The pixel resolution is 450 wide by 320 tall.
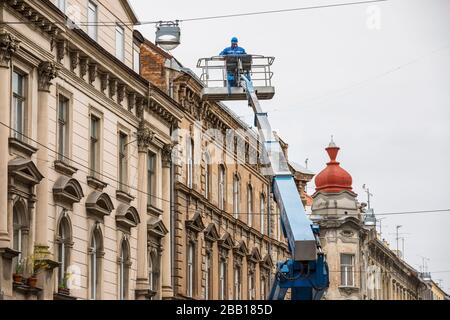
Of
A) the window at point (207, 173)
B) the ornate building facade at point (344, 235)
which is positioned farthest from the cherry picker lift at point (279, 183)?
the ornate building facade at point (344, 235)

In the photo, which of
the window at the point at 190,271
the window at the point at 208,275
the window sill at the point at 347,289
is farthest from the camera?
the window sill at the point at 347,289

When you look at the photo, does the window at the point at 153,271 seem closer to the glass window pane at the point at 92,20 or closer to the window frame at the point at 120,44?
the window frame at the point at 120,44

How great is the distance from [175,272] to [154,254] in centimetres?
231

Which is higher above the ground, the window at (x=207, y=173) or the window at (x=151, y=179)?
the window at (x=207, y=173)

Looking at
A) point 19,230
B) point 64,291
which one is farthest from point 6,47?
point 64,291

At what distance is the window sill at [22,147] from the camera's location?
101 ft

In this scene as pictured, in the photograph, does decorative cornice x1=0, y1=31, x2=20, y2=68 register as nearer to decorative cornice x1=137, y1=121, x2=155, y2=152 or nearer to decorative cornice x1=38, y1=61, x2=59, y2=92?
decorative cornice x1=38, y1=61, x2=59, y2=92

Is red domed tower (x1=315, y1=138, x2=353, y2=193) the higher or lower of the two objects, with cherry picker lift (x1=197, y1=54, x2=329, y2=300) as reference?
higher

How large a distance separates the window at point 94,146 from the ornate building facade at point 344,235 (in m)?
43.6

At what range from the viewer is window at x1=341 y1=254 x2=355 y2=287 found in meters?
81.5

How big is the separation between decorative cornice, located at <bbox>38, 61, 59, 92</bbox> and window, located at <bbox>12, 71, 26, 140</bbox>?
83 centimetres

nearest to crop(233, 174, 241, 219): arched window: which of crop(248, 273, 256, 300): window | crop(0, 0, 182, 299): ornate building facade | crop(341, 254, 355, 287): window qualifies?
crop(248, 273, 256, 300): window

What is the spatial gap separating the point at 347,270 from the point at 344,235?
7.25 ft
